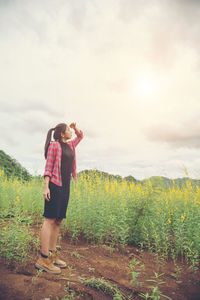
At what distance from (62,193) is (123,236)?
2097 millimetres

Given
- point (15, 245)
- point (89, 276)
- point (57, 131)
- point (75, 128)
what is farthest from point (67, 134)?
point (89, 276)

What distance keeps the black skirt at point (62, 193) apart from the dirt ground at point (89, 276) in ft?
2.55

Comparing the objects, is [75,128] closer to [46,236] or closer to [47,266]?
[46,236]

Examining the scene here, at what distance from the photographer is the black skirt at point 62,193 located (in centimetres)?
340

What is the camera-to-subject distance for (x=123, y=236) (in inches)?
195

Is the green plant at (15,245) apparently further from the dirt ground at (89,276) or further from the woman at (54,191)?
the woman at (54,191)

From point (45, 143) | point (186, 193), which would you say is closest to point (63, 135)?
point (45, 143)

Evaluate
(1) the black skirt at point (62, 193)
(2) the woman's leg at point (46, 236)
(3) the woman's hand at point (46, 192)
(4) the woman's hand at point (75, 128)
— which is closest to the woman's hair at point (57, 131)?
(1) the black skirt at point (62, 193)

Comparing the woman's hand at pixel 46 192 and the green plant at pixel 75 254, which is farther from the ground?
the woman's hand at pixel 46 192

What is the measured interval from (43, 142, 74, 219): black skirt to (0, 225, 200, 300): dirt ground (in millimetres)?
778

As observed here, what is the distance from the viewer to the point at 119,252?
4648mm

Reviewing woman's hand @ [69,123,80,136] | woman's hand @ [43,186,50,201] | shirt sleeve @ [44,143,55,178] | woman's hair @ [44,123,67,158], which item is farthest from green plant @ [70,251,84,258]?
woman's hand @ [69,123,80,136]

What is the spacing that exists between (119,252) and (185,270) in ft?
4.05

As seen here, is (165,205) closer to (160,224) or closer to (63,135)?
(160,224)
